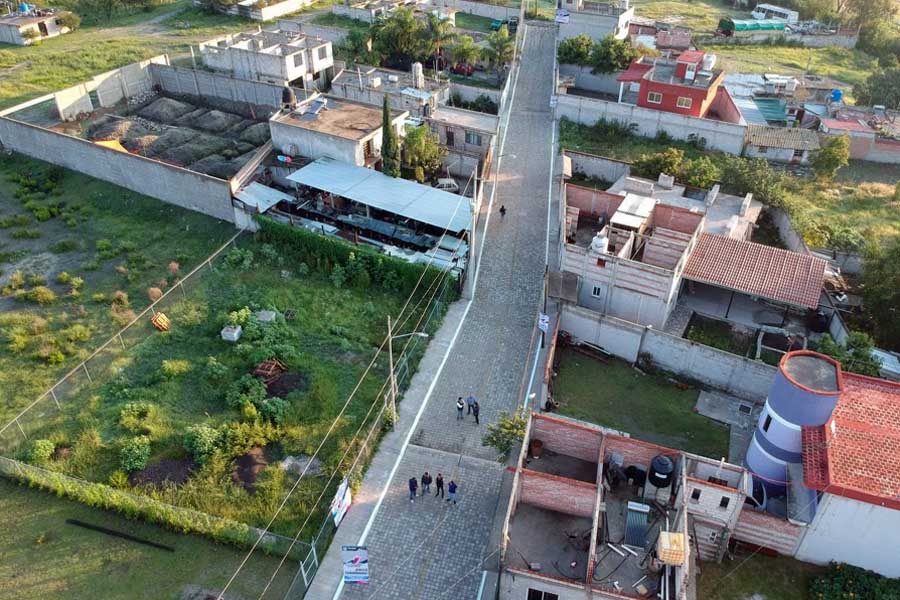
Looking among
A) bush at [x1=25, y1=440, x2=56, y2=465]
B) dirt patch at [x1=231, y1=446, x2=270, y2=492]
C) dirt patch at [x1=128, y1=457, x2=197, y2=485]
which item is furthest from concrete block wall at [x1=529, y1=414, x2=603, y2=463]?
bush at [x1=25, y1=440, x2=56, y2=465]

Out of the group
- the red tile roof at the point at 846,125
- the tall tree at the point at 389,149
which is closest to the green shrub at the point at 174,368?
the tall tree at the point at 389,149

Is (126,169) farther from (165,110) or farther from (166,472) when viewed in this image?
(166,472)

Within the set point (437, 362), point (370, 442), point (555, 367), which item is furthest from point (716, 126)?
point (370, 442)

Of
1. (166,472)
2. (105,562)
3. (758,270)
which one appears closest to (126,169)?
(166,472)

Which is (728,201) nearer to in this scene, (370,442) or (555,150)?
(555,150)

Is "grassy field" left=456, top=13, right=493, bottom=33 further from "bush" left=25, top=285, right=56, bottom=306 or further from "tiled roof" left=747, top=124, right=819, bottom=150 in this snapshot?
"bush" left=25, top=285, right=56, bottom=306

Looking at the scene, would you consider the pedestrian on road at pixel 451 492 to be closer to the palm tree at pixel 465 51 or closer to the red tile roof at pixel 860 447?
the red tile roof at pixel 860 447
